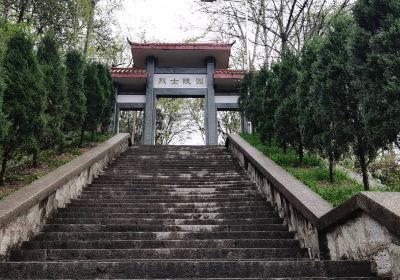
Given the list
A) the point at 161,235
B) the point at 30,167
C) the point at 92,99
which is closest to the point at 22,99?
the point at 30,167

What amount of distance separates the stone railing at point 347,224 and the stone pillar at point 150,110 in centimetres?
1145

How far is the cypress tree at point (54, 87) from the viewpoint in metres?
8.92

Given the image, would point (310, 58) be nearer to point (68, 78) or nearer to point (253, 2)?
point (68, 78)

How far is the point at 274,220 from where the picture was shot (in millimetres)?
5969

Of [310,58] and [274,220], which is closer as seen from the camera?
[274,220]

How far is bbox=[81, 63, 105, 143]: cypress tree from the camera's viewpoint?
11688mm

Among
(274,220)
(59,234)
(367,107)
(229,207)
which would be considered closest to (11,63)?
(59,234)

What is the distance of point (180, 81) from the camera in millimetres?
18172

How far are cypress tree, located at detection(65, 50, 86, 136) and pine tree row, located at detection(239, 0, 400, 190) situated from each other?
535 cm

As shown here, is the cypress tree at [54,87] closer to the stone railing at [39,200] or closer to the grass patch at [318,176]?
the stone railing at [39,200]

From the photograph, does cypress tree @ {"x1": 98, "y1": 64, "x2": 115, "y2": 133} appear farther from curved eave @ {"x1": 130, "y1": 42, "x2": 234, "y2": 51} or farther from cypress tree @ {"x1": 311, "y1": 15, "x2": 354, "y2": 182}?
cypress tree @ {"x1": 311, "y1": 15, "x2": 354, "y2": 182}

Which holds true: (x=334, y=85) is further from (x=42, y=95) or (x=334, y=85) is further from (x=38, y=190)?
(x=42, y=95)

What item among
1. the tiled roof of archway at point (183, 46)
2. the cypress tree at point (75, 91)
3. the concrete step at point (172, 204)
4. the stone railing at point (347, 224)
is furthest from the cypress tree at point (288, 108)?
the tiled roof of archway at point (183, 46)

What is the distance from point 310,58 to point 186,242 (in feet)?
15.7
